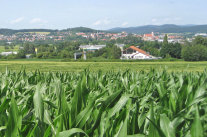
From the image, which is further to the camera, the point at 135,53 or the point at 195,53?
the point at 135,53

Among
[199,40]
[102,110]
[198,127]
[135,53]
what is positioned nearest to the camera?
[198,127]

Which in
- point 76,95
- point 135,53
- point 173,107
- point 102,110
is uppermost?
point 76,95

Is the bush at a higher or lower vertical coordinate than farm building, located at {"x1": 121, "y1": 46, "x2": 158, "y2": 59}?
higher

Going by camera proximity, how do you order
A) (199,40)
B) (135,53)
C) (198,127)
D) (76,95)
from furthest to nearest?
(135,53)
(199,40)
(76,95)
(198,127)

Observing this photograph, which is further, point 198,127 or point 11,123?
point 11,123

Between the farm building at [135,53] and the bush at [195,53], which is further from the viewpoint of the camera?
the farm building at [135,53]

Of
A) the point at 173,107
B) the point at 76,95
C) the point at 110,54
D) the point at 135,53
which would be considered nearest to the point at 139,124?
the point at 76,95

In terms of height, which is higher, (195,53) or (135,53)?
(195,53)

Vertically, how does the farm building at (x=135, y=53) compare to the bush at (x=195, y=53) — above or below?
below

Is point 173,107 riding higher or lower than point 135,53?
higher

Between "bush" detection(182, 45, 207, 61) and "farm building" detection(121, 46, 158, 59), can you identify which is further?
"farm building" detection(121, 46, 158, 59)

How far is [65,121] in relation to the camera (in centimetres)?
141

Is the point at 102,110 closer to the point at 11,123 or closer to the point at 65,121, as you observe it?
the point at 65,121

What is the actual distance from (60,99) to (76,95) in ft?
0.39
